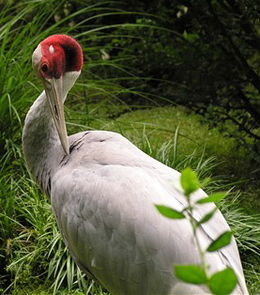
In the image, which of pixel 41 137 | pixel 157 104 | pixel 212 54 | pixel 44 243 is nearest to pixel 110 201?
pixel 41 137

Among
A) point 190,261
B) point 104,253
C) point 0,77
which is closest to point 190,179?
point 190,261

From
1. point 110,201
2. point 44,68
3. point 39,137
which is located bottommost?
point 39,137

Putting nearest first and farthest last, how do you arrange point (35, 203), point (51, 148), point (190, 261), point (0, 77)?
point (190, 261) → point (51, 148) → point (35, 203) → point (0, 77)

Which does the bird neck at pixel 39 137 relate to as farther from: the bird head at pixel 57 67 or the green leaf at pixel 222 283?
the green leaf at pixel 222 283

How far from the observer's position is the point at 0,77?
4.55 m

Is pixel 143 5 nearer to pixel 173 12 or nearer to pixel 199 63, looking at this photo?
pixel 173 12

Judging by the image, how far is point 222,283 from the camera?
481 mm

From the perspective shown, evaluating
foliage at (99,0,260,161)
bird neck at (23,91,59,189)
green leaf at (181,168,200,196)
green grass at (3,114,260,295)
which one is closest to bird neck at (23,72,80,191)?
bird neck at (23,91,59,189)

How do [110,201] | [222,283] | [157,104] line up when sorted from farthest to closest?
1. [157,104]
2. [110,201]
3. [222,283]

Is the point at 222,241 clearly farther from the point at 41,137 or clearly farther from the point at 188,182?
the point at 41,137

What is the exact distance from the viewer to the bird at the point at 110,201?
2121mm

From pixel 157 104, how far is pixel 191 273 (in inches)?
169

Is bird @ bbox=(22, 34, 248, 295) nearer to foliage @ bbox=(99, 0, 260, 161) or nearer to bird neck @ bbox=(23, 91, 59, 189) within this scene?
bird neck @ bbox=(23, 91, 59, 189)

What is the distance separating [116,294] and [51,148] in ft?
2.41
